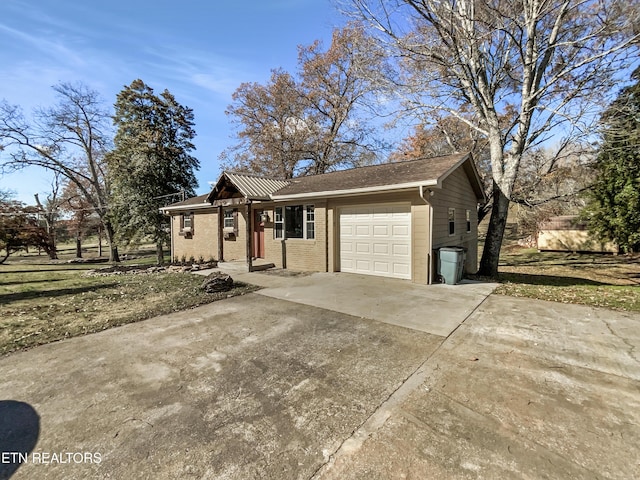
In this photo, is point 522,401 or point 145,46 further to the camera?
point 145,46

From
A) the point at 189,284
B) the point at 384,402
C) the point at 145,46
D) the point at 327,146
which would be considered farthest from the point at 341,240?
the point at 327,146

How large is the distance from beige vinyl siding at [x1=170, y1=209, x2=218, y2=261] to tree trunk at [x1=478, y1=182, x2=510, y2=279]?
1177 cm

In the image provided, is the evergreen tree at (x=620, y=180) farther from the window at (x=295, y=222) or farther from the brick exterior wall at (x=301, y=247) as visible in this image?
the window at (x=295, y=222)

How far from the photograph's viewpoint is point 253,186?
11.1m

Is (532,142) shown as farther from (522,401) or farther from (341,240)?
(522,401)

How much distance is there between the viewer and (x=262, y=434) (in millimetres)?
2369

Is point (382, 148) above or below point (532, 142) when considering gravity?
above

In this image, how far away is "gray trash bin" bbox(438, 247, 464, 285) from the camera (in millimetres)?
7663

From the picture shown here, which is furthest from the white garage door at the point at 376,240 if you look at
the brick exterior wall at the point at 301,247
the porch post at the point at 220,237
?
the porch post at the point at 220,237

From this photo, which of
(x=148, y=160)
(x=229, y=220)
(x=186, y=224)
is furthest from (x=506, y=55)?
(x=148, y=160)

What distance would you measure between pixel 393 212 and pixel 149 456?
7.77 m

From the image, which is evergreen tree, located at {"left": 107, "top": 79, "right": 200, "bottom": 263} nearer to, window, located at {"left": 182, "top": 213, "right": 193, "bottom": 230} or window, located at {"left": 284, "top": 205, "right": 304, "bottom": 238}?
window, located at {"left": 182, "top": 213, "right": 193, "bottom": 230}

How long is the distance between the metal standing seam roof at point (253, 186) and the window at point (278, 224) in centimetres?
83

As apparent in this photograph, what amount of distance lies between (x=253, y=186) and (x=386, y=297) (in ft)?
23.1
